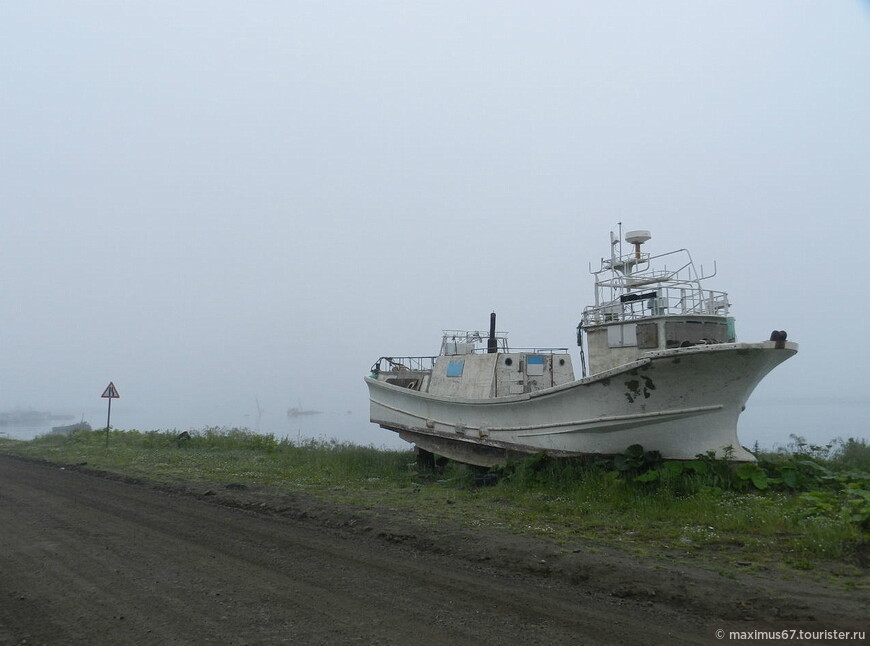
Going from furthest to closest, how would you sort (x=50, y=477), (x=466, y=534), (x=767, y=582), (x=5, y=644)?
1. (x=50, y=477)
2. (x=466, y=534)
3. (x=767, y=582)
4. (x=5, y=644)

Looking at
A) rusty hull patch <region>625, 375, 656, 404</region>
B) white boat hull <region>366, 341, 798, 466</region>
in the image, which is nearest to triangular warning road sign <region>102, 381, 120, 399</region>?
white boat hull <region>366, 341, 798, 466</region>

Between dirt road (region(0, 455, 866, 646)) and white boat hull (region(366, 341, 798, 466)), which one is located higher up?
white boat hull (region(366, 341, 798, 466))

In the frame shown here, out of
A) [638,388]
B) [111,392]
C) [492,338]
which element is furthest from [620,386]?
[111,392]

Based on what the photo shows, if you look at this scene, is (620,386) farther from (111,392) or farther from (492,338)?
(111,392)

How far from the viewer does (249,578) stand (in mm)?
6289

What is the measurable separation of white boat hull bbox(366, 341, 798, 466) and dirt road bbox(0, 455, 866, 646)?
5.17m

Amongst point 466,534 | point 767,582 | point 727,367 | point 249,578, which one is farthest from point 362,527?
point 727,367

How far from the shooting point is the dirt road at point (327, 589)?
4.89m

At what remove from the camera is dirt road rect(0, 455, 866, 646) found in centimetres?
489

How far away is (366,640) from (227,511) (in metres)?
5.90

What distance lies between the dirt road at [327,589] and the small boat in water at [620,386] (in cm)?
519

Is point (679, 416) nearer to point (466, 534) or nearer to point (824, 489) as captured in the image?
point (824, 489)

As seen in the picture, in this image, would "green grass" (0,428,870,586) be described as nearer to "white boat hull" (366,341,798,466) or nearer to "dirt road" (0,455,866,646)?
"white boat hull" (366,341,798,466)

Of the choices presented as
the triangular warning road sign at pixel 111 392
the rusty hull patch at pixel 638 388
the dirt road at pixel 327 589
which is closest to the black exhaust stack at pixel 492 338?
the rusty hull patch at pixel 638 388
